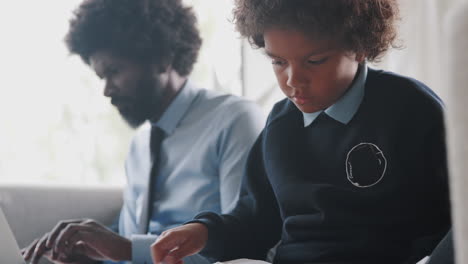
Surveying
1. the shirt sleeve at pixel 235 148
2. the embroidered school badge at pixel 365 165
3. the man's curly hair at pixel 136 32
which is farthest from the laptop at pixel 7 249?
the man's curly hair at pixel 136 32

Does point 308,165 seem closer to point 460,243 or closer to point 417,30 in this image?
point 460,243

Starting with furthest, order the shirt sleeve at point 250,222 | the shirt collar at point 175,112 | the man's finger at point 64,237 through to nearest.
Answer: the shirt collar at point 175,112 < the man's finger at point 64,237 < the shirt sleeve at point 250,222

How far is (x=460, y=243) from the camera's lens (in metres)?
0.43

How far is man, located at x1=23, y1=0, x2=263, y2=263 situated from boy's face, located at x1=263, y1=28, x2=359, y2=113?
0.38 m

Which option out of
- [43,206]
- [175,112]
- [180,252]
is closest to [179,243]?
[180,252]

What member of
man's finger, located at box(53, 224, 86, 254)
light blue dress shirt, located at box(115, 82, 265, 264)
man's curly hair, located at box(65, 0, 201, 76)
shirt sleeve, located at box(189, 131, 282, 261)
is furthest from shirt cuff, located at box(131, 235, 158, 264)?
man's curly hair, located at box(65, 0, 201, 76)

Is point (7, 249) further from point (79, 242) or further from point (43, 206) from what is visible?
point (43, 206)

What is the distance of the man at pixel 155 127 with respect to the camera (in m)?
1.26

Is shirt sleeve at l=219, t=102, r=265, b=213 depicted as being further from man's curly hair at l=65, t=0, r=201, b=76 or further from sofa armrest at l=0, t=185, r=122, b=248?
sofa armrest at l=0, t=185, r=122, b=248

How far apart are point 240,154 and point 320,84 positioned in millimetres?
408

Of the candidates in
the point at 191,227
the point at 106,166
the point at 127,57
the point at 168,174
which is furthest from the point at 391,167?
the point at 106,166

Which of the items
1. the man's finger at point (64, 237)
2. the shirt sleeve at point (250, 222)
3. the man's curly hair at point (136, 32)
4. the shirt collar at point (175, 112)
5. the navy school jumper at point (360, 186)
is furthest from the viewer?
the man's curly hair at point (136, 32)

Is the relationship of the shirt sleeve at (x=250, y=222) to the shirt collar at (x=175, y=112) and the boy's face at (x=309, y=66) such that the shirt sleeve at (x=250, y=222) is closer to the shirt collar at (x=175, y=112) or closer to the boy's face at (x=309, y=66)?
the boy's face at (x=309, y=66)

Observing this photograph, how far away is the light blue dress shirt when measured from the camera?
1296 millimetres
